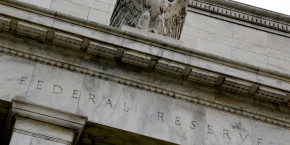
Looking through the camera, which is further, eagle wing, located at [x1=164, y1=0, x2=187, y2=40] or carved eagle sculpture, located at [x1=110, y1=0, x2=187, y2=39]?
eagle wing, located at [x1=164, y1=0, x2=187, y2=40]

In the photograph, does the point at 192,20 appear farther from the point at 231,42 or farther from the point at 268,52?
the point at 268,52

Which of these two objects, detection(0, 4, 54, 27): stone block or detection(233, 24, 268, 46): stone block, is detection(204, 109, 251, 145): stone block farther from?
detection(233, 24, 268, 46): stone block

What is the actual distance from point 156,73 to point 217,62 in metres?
1.37

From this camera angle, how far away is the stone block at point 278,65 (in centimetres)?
2019

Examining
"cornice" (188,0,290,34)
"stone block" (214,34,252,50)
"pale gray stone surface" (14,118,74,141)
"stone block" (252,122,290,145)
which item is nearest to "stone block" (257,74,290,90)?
"stone block" (252,122,290,145)

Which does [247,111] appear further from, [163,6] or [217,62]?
[163,6]

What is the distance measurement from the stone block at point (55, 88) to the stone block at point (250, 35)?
Result: 591cm

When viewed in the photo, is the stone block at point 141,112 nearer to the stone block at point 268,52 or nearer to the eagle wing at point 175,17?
the eagle wing at point 175,17

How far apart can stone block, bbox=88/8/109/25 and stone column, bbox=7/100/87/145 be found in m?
4.39

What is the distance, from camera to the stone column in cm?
1533

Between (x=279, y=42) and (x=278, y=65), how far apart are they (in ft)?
2.81

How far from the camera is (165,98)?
1677 centimetres

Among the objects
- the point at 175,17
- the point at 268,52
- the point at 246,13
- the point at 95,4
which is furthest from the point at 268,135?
the point at 95,4

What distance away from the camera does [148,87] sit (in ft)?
55.0
